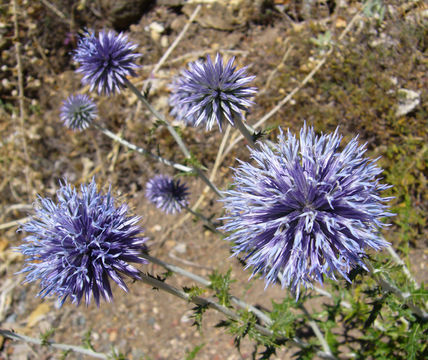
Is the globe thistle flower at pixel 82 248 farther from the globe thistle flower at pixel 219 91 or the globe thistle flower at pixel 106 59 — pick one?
the globe thistle flower at pixel 106 59

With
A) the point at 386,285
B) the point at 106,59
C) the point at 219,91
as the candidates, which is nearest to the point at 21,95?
the point at 106,59

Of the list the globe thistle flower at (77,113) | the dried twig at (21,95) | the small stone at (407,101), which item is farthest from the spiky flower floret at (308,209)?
the dried twig at (21,95)

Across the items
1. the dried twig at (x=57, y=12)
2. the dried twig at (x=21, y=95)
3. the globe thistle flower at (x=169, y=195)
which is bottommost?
the dried twig at (x=21, y=95)

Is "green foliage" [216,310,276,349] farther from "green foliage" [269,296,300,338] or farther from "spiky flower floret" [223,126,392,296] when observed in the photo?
"spiky flower floret" [223,126,392,296]

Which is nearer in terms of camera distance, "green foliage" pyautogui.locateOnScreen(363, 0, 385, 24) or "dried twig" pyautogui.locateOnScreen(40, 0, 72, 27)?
"green foliage" pyautogui.locateOnScreen(363, 0, 385, 24)

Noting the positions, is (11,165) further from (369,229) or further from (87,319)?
(369,229)

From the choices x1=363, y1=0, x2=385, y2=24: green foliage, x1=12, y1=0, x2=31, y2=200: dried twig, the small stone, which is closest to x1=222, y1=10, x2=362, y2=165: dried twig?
x1=363, y1=0, x2=385, y2=24: green foliage


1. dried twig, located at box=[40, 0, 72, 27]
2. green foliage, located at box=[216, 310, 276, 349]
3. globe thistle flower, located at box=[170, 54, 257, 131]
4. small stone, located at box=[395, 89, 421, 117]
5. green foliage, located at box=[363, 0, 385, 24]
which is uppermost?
green foliage, located at box=[363, 0, 385, 24]
